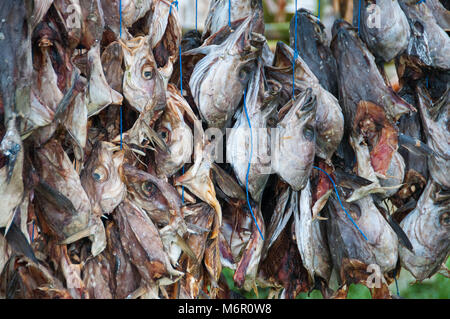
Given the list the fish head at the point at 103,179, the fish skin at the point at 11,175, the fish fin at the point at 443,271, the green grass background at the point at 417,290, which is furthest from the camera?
the green grass background at the point at 417,290

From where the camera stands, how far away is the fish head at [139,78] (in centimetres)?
134

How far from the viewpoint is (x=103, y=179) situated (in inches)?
51.8

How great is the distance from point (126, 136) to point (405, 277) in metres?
2.63

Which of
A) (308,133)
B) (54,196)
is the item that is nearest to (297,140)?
(308,133)

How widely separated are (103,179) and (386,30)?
2.69 feet

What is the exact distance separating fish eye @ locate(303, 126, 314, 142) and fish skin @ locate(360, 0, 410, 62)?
1.03 feet

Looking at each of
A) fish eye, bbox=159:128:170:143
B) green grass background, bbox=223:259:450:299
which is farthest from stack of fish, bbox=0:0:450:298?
green grass background, bbox=223:259:450:299

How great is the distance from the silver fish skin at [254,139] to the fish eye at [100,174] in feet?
1.01

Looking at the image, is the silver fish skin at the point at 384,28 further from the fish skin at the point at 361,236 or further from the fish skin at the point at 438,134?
the fish skin at the point at 361,236

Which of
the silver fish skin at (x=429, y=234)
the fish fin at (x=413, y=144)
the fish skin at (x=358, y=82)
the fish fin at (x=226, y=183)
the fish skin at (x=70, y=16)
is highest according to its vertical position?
the fish skin at (x=70, y=16)

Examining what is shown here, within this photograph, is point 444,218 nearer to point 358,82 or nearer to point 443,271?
point 443,271

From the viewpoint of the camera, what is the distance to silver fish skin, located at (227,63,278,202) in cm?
142

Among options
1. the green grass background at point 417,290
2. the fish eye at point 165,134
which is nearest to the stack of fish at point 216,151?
the fish eye at point 165,134

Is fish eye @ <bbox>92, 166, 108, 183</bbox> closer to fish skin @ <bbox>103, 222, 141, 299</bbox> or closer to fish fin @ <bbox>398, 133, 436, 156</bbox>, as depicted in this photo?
fish skin @ <bbox>103, 222, 141, 299</bbox>
